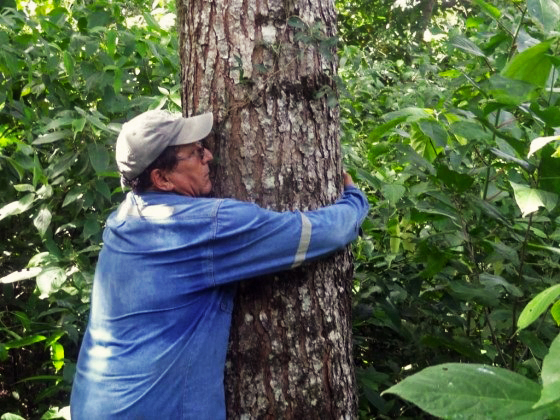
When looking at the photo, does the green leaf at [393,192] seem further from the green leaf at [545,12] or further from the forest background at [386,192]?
the green leaf at [545,12]

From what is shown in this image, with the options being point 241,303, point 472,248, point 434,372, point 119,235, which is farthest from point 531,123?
point 434,372

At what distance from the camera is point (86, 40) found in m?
3.92

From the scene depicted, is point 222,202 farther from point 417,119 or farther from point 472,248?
point 472,248

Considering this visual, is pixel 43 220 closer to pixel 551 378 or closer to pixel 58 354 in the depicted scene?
pixel 58 354

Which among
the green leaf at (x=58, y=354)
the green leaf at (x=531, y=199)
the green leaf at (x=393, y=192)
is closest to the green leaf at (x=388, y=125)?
the green leaf at (x=393, y=192)

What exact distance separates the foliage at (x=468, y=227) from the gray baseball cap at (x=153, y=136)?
634mm

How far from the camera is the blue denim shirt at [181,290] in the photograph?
263cm

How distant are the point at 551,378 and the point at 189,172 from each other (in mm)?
1907

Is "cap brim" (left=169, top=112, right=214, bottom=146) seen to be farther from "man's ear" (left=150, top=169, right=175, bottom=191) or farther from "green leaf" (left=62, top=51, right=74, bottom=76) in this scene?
"green leaf" (left=62, top=51, right=74, bottom=76)

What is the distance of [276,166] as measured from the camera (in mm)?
2895

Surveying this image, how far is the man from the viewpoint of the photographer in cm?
264

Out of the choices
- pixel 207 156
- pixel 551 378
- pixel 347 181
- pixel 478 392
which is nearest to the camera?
pixel 551 378

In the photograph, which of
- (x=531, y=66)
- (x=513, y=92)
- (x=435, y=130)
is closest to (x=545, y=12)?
(x=513, y=92)

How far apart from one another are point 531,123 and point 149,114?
5.62ft
